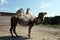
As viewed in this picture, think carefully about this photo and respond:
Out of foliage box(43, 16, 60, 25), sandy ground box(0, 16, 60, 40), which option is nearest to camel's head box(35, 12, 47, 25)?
sandy ground box(0, 16, 60, 40)

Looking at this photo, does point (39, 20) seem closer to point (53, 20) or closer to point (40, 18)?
point (40, 18)

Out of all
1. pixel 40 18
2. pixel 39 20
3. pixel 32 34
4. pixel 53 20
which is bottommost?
pixel 53 20

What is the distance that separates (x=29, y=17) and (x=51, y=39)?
6.47ft

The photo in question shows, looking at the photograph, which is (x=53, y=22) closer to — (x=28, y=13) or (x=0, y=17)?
(x=0, y=17)

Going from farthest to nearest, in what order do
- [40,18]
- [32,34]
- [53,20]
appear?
[53,20], [32,34], [40,18]

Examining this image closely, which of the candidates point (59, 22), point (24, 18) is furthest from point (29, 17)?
point (59, 22)

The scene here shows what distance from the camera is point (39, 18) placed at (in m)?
10.6

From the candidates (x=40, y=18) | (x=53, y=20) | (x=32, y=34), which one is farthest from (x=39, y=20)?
(x=53, y=20)

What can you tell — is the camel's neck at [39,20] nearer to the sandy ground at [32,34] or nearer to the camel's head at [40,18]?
the camel's head at [40,18]

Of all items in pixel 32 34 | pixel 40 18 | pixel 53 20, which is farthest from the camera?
pixel 53 20

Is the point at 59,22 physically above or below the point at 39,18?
below

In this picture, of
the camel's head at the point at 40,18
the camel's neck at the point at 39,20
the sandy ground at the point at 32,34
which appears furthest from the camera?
the sandy ground at the point at 32,34

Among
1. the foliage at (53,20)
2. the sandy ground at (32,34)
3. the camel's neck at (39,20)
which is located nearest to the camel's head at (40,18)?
the camel's neck at (39,20)

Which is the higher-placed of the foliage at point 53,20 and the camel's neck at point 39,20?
the camel's neck at point 39,20
